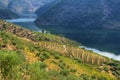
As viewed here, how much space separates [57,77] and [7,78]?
18522 millimetres

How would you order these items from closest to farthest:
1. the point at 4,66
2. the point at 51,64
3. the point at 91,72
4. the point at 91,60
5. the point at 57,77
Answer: the point at 4,66 → the point at 57,77 → the point at 51,64 → the point at 91,72 → the point at 91,60

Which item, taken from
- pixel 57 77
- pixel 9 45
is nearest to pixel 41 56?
pixel 9 45

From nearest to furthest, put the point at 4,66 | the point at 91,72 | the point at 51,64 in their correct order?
the point at 4,66, the point at 51,64, the point at 91,72

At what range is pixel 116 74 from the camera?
119 metres

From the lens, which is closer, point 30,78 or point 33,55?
point 30,78

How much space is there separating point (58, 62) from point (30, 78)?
52.5 metres

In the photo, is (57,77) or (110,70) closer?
Result: (57,77)

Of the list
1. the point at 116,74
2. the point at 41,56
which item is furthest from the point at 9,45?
the point at 116,74

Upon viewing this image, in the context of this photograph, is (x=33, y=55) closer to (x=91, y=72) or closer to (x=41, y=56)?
(x=41, y=56)

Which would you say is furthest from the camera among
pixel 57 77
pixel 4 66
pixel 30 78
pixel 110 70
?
pixel 110 70

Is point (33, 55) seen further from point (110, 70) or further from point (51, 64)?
point (110, 70)

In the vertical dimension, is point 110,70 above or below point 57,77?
below

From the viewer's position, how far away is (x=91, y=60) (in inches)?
6294

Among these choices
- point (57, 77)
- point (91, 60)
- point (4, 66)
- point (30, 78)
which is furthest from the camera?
point (91, 60)
